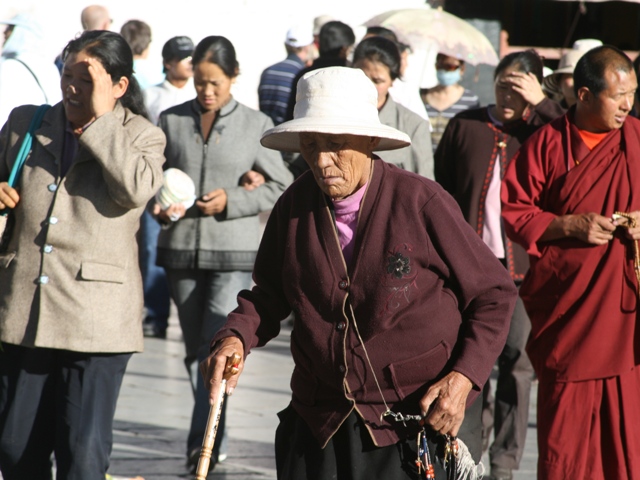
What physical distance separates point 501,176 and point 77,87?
102 inches

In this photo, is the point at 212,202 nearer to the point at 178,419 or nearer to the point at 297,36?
the point at 178,419

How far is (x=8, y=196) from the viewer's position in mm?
4520

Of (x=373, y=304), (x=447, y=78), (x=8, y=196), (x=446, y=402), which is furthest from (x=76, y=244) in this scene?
(x=447, y=78)

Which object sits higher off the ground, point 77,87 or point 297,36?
point 77,87

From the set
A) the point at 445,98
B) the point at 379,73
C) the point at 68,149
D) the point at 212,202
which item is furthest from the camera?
the point at 445,98

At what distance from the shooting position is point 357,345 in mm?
3506

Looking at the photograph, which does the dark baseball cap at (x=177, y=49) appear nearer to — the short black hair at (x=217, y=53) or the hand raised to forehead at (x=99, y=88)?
the short black hair at (x=217, y=53)

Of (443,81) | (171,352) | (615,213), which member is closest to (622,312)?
(615,213)

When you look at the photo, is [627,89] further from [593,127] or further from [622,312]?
[622,312]

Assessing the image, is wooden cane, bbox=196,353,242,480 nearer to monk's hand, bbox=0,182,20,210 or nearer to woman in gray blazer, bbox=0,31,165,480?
woman in gray blazer, bbox=0,31,165,480

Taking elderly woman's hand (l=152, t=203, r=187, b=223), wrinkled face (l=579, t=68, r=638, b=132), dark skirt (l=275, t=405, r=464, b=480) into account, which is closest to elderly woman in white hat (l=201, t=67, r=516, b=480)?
dark skirt (l=275, t=405, r=464, b=480)

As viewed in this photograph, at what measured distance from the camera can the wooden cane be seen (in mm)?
3258

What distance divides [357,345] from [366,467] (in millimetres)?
363

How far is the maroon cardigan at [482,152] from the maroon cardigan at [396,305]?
2.75 meters
